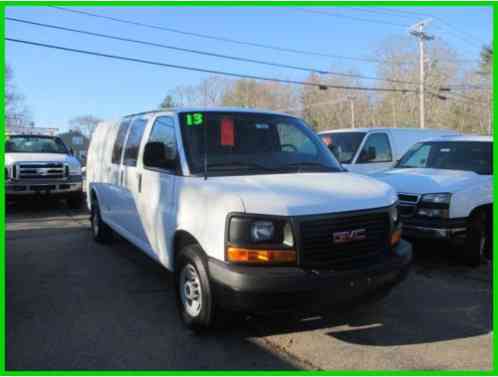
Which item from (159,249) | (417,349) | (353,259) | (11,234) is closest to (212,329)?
(159,249)

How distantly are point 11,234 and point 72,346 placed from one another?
5.30 metres

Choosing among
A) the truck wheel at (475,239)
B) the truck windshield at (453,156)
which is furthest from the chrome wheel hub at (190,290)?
the truck windshield at (453,156)

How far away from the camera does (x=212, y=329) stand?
12.3 ft

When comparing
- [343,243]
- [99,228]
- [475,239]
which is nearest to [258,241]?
[343,243]

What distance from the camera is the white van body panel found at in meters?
3.26

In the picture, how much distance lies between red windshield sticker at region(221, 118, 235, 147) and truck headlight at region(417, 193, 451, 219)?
9.24 feet

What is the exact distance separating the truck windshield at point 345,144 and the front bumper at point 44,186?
6.22 metres

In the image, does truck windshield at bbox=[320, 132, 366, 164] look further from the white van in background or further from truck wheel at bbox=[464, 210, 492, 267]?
truck wheel at bbox=[464, 210, 492, 267]

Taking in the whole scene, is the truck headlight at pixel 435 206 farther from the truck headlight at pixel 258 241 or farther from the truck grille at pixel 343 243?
the truck headlight at pixel 258 241

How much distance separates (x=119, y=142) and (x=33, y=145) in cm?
667

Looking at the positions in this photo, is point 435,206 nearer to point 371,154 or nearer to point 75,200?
point 371,154

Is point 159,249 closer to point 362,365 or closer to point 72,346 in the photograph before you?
point 72,346

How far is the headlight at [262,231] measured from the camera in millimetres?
3199

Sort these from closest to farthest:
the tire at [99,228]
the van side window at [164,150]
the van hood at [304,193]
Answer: the van hood at [304,193] → the van side window at [164,150] → the tire at [99,228]
